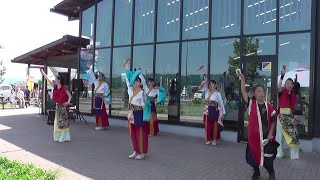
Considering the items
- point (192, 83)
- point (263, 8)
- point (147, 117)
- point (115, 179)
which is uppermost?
point (263, 8)

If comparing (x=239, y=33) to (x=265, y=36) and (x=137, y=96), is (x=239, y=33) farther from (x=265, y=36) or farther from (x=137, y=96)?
(x=137, y=96)

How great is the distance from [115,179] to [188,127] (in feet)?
A: 18.8

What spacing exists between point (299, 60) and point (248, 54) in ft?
4.64

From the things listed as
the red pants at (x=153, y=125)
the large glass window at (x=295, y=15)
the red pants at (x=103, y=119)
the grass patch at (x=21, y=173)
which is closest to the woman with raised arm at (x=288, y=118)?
the large glass window at (x=295, y=15)

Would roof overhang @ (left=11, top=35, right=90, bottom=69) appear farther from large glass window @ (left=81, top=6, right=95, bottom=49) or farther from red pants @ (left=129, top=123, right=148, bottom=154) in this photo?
red pants @ (left=129, top=123, right=148, bottom=154)

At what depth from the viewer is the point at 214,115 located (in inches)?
405

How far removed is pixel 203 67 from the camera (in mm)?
11688

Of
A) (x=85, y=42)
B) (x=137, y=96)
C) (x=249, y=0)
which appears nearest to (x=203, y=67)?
(x=249, y=0)

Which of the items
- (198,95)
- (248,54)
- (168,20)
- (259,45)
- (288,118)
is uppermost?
(168,20)

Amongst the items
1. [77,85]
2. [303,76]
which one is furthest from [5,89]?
[303,76]

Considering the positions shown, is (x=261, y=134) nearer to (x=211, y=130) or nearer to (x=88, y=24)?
(x=211, y=130)

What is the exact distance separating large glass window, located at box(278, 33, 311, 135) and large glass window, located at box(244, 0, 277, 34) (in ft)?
1.80

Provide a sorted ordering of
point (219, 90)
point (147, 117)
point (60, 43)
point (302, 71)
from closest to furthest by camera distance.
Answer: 1. point (147, 117)
2. point (302, 71)
3. point (219, 90)
4. point (60, 43)

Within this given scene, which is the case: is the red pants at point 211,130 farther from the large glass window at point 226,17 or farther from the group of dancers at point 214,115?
the large glass window at point 226,17
